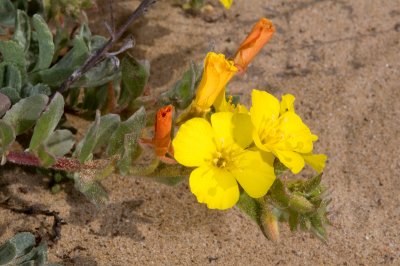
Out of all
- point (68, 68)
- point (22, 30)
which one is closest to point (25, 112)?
point (68, 68)

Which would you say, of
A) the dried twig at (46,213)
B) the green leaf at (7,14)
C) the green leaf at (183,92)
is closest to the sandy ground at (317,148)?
the dried twig at (46,213)

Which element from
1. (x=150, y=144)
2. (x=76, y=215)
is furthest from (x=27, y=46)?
(x=150, y=144)

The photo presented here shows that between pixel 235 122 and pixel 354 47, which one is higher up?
pixel 235 122

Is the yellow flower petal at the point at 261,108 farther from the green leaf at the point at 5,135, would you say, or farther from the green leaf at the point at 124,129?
the green leaf at the point at 5,135

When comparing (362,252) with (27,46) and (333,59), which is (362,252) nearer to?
(333,59)

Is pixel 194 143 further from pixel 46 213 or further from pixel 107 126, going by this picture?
pixel 46 213

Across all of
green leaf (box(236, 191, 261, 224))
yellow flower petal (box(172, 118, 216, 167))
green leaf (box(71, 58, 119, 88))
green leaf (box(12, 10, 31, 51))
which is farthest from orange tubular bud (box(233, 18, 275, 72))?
green leaf (box(12, 10, 31, 51))

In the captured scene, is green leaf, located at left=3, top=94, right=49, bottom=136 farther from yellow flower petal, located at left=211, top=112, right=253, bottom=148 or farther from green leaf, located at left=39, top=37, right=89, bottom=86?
yellow flower petal, located at left=211, top=112, right=253, bottom=148

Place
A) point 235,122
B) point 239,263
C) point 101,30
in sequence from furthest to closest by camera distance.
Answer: point 101,30
point 239,263
point 235,122
